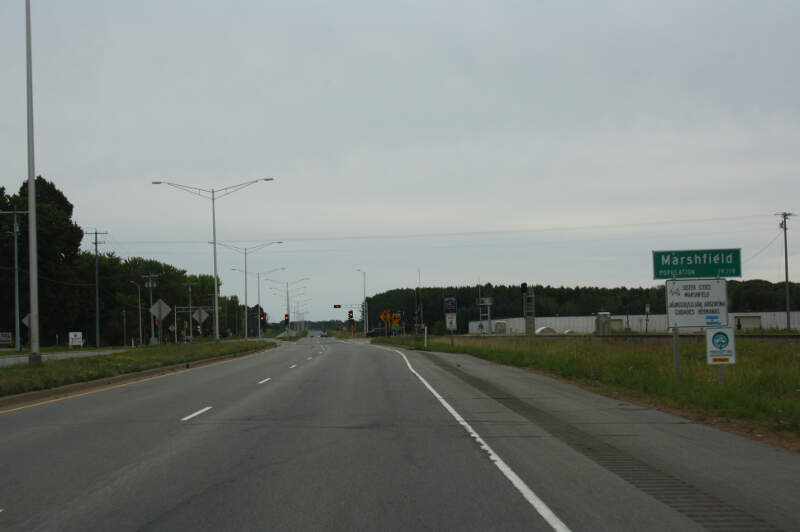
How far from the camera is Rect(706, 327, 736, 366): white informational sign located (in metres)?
16.5

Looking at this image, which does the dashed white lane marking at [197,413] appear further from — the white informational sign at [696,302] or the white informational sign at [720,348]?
the white informational sign at [720,348]

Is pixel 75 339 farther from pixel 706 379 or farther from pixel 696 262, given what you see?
pixel 696 262

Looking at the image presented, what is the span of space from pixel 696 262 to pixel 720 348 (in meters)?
2.30

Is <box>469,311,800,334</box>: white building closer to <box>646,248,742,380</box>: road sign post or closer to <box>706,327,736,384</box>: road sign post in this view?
Answer: <box>646,248,742,380</box>: road sign post

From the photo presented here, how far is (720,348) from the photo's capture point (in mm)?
16594

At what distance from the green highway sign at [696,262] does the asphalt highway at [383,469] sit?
13.6 ft

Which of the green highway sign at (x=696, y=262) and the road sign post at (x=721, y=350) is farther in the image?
the green highway sign at (x=696, y=262)

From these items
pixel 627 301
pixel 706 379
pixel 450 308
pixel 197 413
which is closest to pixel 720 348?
pixel 706 379

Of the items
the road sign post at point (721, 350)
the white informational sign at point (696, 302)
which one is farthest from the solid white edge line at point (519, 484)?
the white informational sign at point (696, 302)

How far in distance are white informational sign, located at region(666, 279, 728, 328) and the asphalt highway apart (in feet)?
10.8

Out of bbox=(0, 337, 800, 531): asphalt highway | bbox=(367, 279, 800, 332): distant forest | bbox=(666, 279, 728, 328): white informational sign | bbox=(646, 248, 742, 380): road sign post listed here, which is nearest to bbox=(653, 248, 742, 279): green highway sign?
bbox=(646, 248, 742, 380): road sign post

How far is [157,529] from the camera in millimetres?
Result: 6277

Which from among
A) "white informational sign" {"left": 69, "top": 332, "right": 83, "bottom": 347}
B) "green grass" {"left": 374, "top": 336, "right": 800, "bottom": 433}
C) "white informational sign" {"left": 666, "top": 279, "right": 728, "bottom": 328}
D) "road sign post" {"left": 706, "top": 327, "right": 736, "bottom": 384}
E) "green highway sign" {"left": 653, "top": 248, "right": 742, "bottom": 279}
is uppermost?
"green highway sign" {"left": 653, "top": 248, "right": 742, "bottom": 279}

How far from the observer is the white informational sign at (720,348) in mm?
16484
